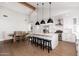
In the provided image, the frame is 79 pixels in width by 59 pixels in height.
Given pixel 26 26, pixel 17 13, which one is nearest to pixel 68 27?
pixel 26 26

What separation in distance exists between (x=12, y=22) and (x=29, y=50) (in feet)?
2.30

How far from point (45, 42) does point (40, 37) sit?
5.9 inches

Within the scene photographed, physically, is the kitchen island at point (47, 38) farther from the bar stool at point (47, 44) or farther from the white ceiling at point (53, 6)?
the white ceiling at point (53, 6)

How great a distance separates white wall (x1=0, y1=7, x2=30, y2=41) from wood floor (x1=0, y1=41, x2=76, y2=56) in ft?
0.74

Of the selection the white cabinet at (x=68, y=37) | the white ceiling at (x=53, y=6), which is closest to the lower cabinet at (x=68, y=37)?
the white cabinet at (x=68, y=37)

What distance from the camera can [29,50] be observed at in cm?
197

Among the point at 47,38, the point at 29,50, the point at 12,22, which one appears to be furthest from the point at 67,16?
the point at 12,22

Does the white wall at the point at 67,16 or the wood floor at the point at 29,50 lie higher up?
the white wall at the point at 67,16

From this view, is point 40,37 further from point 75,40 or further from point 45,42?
point 75,40

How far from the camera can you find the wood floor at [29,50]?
1.89m

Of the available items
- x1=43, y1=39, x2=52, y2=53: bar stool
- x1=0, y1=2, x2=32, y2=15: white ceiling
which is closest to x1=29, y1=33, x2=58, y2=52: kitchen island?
x1=43, y1=39, x2=52, y2=53: bar stool

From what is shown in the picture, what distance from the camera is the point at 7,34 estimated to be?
1997mm

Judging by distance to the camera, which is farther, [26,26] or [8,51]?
[26,26]

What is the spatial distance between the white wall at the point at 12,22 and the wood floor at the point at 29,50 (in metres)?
0.23
